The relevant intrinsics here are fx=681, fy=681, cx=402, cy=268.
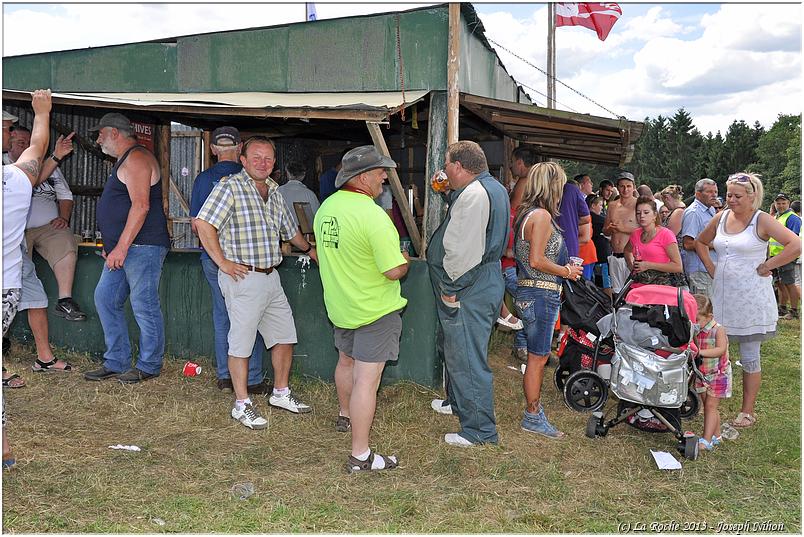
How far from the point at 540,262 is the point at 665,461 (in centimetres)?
146

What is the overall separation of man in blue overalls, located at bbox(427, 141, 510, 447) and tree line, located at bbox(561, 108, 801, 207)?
4757cm

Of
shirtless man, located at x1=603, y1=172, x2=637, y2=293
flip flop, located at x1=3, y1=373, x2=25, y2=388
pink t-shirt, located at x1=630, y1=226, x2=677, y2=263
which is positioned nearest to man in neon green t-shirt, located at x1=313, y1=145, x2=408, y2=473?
pink t-shirt, located at x1=630, y1=226, x2=677, y2=263

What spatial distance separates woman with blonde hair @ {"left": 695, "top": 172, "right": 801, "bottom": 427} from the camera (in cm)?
475

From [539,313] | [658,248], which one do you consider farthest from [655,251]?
[539,313]

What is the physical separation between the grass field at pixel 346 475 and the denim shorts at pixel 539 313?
0.69 meters

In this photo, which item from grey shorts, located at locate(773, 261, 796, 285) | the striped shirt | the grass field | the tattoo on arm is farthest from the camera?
grey shorts, located at locate(773, 261, 796, 285)

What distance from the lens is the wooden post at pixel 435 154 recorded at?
217 inches

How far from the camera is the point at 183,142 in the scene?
34.1 ft

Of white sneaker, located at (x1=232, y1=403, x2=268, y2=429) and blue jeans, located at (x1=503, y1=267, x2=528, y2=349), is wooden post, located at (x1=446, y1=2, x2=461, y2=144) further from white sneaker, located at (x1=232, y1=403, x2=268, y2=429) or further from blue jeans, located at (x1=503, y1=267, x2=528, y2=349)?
white sneaker, located at (x1=232, y1=403, x2=268, y2=429)

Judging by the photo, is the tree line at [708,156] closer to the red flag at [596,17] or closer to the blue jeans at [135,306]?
the red flag at [596,17]

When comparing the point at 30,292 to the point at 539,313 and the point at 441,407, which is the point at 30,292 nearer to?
the point at 441,407

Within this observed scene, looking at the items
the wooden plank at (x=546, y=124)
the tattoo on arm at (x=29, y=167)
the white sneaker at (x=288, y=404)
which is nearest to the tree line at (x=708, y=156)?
the wooden plank at (x=546, y=124)

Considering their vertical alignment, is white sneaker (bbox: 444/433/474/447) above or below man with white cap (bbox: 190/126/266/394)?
below

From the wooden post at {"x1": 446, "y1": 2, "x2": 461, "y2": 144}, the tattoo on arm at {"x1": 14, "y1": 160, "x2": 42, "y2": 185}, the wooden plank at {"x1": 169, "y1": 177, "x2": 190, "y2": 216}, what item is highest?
the wooden post at {"x1": 446, "y1": 2, "x2": 461, "y2": 144}
